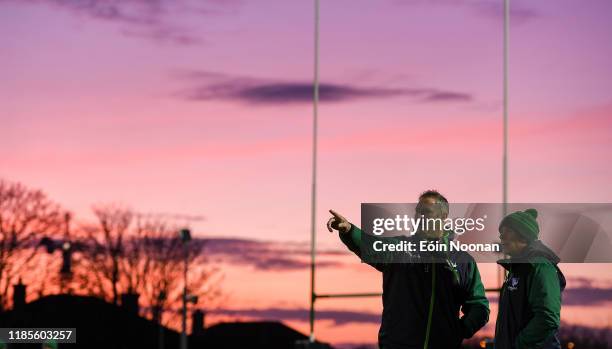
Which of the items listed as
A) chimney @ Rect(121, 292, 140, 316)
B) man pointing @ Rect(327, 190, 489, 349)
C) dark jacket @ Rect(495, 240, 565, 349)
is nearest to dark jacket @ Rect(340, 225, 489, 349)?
man pointing @ Rect(327, 190, 489, 349)

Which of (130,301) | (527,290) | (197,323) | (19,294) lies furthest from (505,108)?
(197,323)

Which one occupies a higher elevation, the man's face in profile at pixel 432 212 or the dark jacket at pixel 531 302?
the man's face in profile at pixel 432 212

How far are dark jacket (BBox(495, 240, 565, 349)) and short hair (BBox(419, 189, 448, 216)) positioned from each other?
53cm

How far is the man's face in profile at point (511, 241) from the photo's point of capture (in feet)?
22.2

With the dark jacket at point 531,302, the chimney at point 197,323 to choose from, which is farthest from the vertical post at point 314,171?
the chimney at point 197,323

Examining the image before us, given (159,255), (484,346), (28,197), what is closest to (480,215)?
(484,346)

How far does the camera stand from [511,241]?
6.77m

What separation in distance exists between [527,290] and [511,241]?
317mm

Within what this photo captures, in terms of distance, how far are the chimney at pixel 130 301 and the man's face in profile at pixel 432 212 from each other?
44495mm

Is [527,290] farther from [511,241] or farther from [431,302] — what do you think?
[431,302]

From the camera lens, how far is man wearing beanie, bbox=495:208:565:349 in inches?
266

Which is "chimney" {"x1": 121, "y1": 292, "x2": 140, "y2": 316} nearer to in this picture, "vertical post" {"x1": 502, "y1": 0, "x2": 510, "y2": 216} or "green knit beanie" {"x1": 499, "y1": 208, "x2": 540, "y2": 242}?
"vertical post" {"x1": 502, "y1": 0, "x2": 510, "y2": 216}

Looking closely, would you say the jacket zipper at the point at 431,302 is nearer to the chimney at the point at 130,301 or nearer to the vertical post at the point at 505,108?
the vertical post at the point at 505,108

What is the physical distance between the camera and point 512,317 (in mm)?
6949
